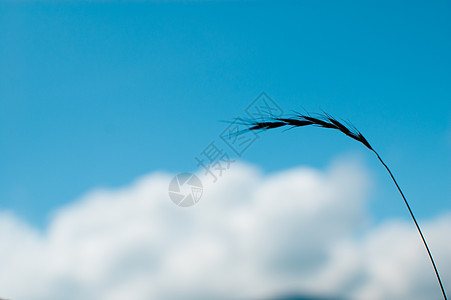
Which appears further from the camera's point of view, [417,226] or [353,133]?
[353,133]

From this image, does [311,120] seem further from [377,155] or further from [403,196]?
[403,196]

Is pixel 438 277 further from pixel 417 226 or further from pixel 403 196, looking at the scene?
pixel 403 196

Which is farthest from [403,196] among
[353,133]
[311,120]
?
[311,120]

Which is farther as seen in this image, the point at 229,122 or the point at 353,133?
the point at 353,133

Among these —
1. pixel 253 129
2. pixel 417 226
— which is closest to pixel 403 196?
pixel 417 226

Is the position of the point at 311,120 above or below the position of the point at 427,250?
above

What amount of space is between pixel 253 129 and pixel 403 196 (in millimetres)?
1281

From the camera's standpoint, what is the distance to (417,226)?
3432 millimetres

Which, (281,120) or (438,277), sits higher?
(281,120)

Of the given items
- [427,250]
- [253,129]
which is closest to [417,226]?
[427,250]

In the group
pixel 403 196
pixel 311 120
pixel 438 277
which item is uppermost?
pixel 311 120

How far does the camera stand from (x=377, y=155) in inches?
143

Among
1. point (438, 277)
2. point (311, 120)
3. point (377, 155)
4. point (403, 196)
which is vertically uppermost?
point (311, 120)

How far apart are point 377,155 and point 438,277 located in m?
1.01
